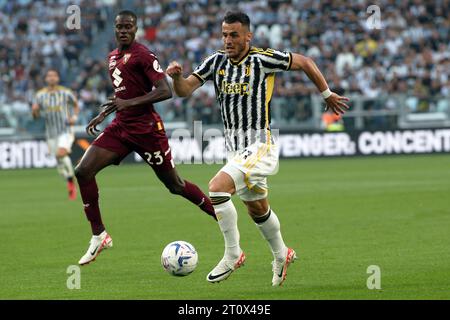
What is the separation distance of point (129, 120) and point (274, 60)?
2.33 meters

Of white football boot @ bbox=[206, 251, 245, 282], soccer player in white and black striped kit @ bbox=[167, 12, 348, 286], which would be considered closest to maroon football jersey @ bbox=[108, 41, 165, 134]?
soccer player in white and black striped kit @ bbox=[167, 12, 348, 286]

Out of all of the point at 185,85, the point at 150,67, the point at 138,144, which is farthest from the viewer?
the point at 138,144

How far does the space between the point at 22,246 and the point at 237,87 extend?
420cm

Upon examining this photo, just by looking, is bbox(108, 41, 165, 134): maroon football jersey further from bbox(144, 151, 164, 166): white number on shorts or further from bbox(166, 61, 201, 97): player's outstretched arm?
bbox(166, 61, 201, 97): player's outstretched arm

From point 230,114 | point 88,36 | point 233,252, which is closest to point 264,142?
point 230,114

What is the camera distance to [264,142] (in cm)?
899

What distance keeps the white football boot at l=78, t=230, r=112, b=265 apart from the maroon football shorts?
100 cm

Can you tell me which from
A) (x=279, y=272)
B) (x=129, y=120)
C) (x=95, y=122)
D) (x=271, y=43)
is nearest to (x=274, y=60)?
(x=279, y=272)

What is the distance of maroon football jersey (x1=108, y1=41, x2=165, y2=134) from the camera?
10.5 metres

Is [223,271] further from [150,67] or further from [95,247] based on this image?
[150,67]

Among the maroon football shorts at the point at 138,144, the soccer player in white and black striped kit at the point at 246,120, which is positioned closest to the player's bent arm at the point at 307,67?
the soccer player in white and black striped kit at the point at 246,120

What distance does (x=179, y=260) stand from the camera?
878 cm

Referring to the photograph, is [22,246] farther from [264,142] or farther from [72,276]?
[264,142]

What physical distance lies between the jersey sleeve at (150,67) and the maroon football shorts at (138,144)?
26.0 inches
